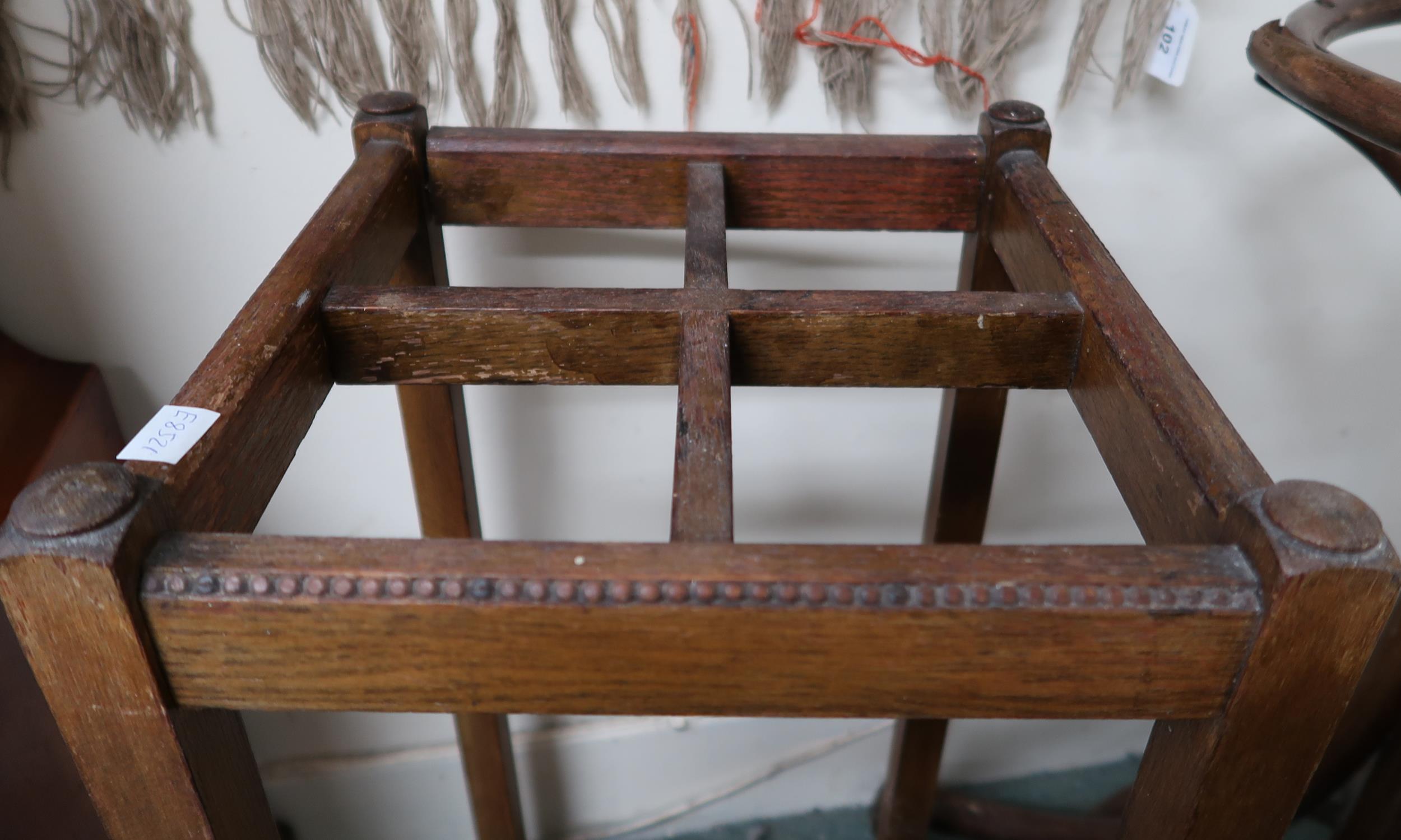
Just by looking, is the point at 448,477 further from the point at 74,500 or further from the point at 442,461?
the point at 74,500

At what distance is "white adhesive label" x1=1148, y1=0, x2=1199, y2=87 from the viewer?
814 millimetres

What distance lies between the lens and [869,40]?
812 millimetres

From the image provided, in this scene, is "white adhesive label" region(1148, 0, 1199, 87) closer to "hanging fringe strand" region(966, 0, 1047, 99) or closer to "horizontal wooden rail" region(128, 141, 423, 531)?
"hanging fringe strand" region(966, 0, 1047, 99)

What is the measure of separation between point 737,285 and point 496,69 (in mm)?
277

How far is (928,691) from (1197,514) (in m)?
0.14

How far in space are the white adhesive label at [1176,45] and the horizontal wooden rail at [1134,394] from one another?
249mm

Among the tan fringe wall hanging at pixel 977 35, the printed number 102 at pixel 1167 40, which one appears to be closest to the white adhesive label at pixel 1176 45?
the printed number 102 at pixel 1167 40

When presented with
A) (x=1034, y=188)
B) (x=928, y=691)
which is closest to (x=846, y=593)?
(x=928, y=691)

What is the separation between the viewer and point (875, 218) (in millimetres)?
739

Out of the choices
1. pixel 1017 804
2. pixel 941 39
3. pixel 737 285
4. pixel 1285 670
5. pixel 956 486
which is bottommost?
pixel 1017 804

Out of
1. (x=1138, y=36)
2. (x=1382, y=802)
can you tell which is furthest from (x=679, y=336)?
(x=1382, y=802)

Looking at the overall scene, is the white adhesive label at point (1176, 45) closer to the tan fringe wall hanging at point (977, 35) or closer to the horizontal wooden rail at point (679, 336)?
the tan fringe wall hanging at point (977, 35)

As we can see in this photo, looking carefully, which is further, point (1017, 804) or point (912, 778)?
point (1017, 804)

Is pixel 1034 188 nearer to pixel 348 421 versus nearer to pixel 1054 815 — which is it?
pixel 348 421
